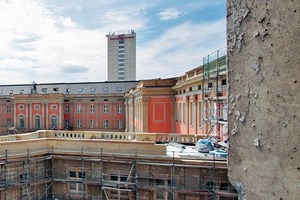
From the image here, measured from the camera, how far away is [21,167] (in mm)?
11828

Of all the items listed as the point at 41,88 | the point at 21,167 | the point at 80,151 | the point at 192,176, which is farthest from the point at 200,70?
the point at 41,88

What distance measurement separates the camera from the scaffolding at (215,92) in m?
12.5

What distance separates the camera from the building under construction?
10.7 meters

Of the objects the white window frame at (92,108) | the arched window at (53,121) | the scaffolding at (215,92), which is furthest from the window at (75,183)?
the arched window at (53,121)

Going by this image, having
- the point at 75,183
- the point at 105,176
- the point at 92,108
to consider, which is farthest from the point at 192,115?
the point at 92,108

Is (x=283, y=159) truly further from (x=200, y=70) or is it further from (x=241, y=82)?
(x=200, y=70)

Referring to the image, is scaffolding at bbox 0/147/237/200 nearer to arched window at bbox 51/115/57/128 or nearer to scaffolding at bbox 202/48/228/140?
scaffolding at bbox 202/48/228/140

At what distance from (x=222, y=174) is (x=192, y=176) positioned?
1234 millimetres

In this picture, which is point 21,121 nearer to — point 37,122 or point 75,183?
point 37,122

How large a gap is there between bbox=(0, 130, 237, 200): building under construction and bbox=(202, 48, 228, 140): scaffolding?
73.7 inches

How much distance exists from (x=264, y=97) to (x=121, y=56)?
10403 centimetres

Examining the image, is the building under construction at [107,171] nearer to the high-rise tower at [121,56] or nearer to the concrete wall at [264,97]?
the concrete wall at [264,97]

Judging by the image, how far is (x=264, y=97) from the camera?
1.23 m

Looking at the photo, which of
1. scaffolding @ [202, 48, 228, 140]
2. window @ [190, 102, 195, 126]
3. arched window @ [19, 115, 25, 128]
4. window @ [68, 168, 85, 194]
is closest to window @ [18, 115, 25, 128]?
arched window @ [19, 115, 25, 128]
